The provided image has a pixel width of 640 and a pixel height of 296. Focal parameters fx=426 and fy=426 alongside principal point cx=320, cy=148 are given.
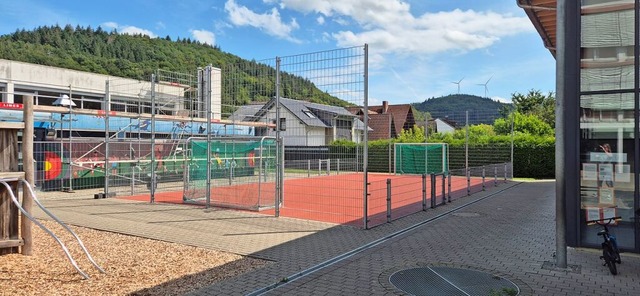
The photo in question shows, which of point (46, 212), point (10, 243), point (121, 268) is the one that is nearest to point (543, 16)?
point (121, 268)

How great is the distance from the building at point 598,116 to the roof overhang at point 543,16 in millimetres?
1139

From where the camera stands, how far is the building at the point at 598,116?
596cm

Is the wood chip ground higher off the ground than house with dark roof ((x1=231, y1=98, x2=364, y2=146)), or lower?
lower

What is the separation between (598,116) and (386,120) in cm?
2503

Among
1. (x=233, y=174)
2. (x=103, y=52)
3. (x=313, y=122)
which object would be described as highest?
(x=103, y=52)

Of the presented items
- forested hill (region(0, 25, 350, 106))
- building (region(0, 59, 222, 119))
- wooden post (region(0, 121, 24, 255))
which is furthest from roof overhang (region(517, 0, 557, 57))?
forested hill (region(0, 25, 350, 106))

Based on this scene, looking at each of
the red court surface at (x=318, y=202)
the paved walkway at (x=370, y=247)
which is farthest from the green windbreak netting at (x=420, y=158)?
the paved walkway at (x=370, y=247)

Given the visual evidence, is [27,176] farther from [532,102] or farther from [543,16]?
[532,102]

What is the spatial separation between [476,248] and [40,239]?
7564 mm

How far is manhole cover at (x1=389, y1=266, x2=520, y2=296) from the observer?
4938 mm

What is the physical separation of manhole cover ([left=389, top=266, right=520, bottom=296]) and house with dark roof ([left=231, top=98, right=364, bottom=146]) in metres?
4.77

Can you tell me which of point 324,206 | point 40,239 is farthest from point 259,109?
point 40,239

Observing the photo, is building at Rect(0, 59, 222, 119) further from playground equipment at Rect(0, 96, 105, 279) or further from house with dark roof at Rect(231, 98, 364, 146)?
playground equipment at Rect(0, 96, 105, 279)

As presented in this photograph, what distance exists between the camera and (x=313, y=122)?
1026 centimetres
